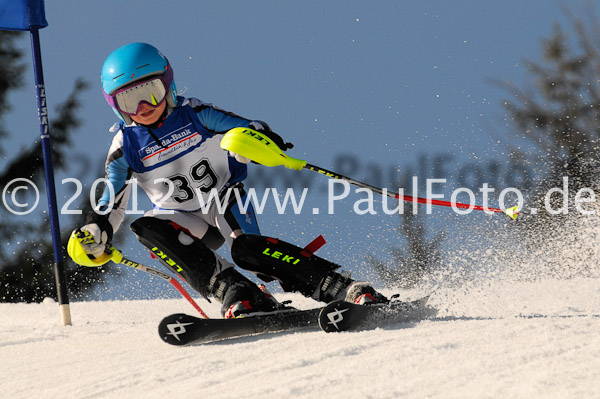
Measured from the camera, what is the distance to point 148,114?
362cm

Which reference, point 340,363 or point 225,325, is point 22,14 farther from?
point 340,363

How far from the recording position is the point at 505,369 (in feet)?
7.56

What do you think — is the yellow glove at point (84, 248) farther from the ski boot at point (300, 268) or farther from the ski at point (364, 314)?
the ski at point (364, 314)

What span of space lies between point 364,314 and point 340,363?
0.67m

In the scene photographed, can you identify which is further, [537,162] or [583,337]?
[537,162]

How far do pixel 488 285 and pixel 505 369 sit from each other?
3.02m

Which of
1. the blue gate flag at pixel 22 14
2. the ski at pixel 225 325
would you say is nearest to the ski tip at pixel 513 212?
the ski at pixel 225 325

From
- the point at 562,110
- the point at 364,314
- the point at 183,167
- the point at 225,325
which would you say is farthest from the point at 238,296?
the point at 562,110

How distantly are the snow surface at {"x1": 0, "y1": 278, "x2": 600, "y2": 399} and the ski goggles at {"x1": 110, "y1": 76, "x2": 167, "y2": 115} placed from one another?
1.26 m

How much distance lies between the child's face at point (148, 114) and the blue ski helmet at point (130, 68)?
72 millimetres

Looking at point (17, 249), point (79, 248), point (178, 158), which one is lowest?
point (17, 249)

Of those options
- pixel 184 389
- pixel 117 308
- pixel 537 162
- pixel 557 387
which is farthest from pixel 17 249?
pixel 557 387

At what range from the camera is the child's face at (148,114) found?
11.8 feet

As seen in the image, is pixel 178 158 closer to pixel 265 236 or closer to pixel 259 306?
pixel 265 236
